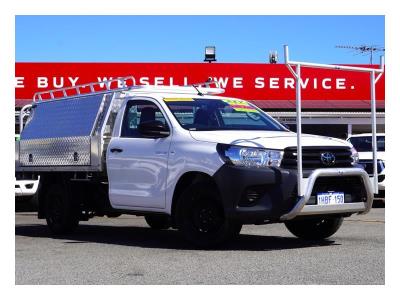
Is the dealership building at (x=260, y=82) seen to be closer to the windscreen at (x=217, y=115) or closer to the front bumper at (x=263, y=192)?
the windscreen at (x=217, y=115)

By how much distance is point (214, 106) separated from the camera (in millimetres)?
10656

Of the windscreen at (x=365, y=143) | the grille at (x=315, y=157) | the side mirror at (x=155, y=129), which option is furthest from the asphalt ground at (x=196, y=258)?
the windscreen at (x=365, y=143)

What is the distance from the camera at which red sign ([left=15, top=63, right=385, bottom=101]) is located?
3036 centimetres

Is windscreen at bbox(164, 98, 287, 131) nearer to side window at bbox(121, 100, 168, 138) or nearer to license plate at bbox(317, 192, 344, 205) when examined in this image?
side window at bbox(121, 100, 168, 138)

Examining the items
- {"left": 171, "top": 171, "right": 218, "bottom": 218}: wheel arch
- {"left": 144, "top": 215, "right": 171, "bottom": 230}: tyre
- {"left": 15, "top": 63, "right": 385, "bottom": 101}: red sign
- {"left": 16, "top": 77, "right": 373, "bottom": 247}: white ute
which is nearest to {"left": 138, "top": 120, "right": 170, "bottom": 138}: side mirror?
{"left": 16, "top": 77, "right": 373, "bottom": 247}: white ute

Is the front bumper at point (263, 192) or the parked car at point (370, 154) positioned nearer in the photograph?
the front bumper at point (263, 192)

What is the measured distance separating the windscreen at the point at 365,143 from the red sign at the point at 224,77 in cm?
1127

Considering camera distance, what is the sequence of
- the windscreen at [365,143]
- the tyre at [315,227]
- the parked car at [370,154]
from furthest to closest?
the windscreen at [365,143] → the parked car at [370,154] → the tyre at [315,227]

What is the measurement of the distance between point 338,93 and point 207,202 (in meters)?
22.6

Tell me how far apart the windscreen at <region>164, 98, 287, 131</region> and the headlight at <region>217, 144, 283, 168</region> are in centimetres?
94

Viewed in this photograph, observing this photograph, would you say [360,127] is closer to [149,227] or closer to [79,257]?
[149,227]

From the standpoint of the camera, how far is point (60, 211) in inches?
469

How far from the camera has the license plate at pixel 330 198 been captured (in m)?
9.28

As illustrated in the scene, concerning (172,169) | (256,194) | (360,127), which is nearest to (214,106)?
(172,169)
